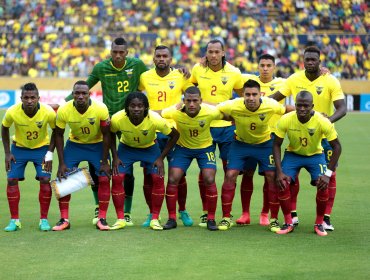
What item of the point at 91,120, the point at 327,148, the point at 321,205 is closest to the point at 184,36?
the point at 327,148

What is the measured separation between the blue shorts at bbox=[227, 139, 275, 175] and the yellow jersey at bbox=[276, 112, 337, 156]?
47 cm

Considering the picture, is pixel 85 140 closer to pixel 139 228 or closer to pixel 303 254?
pixel 139 228

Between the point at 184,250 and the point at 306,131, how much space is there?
241 centimetres

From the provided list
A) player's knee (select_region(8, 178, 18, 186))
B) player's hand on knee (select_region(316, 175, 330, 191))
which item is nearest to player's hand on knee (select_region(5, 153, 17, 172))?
player's knee (select_region(8, 178, 18, 186))

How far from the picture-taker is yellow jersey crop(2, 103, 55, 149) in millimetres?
11797

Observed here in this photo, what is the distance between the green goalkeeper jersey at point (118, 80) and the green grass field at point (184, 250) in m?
1.69

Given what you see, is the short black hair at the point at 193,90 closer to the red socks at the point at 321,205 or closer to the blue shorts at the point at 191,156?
the blue shorts at the point at 191,156

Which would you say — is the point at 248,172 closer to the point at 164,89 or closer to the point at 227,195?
the point at 227,195

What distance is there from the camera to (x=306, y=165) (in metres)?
11.8

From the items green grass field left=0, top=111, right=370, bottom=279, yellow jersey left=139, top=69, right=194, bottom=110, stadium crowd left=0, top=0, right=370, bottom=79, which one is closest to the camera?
green grass field left=0, top=111, right=370, bottom=279

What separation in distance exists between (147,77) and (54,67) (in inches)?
1048

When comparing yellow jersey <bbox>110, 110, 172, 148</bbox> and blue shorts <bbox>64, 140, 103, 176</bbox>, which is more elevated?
yellow jersey <bbox>110, 110, 172, 148</bbox>

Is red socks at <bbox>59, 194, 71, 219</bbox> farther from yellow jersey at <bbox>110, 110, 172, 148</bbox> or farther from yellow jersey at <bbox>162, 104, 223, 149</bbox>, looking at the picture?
yellow jersey at <bbox>162, 104, 223, 149</bbox>

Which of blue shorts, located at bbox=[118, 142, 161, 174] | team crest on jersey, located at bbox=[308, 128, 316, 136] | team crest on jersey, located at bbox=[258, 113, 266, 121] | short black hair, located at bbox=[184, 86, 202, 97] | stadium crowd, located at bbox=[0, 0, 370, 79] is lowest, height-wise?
blue shorts, located at bbox=[118, 142, 161, 174]
